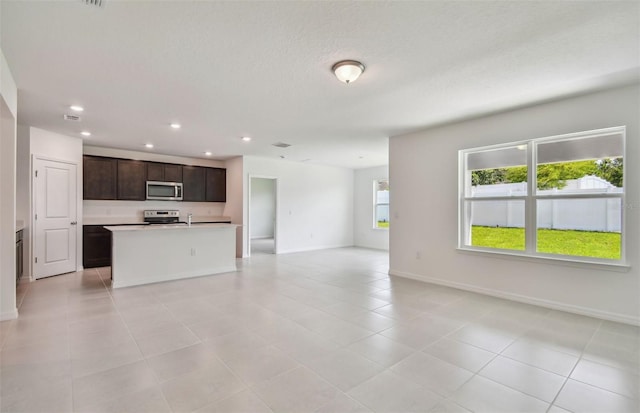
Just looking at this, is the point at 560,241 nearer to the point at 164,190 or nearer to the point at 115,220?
the point at 164,190

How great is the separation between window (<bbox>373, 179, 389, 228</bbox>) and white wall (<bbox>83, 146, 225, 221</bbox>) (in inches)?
173

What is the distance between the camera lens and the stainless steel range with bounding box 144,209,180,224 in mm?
7074

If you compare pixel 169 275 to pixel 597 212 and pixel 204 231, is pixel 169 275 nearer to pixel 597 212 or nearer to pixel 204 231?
pixel 204 231

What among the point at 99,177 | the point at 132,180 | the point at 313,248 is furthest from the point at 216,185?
the point at 313,248

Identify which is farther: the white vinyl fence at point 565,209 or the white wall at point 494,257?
the white vinyl fence at point 565,209

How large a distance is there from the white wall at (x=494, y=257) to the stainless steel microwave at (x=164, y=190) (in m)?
5.00

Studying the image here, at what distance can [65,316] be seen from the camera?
337 centimetres

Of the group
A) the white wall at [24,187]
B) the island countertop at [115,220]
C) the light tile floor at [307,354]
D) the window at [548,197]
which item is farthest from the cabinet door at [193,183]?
the window at [548,197]

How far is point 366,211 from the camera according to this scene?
945cm

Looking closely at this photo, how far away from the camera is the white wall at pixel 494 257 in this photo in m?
3.24

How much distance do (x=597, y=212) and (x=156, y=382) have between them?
4.67 metres

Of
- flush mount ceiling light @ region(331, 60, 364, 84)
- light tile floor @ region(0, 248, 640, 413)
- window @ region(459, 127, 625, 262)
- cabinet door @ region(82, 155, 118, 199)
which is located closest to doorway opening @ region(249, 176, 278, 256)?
cabinet door @ region(82, 155, 118, 199)

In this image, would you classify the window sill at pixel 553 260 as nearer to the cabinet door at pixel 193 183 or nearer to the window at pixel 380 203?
the window at pixel 380 203

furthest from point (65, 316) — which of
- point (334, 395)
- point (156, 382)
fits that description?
point (334, 395)
